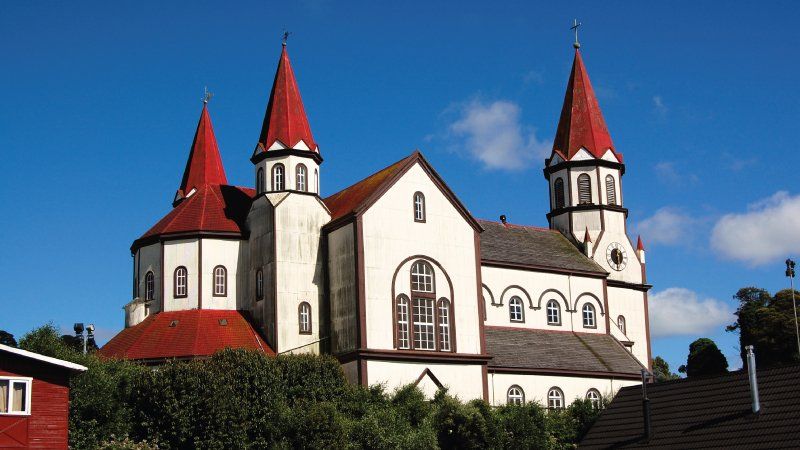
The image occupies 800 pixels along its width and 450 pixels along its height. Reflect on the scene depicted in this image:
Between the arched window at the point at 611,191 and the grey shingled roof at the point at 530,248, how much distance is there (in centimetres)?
368

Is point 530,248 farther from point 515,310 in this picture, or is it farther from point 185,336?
point 185,336

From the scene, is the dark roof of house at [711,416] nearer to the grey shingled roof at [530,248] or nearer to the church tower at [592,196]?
the grey shingled roof at [530,248]

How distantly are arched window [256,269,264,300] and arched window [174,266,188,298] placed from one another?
377cm

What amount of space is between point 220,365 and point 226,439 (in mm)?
3549

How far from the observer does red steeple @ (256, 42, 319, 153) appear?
53.3 m

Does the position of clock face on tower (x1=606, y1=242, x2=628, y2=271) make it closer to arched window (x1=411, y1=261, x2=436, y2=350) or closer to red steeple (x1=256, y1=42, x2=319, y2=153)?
arched window (x1=411, y1=261, x2=436, y2=350)

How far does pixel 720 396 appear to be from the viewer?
33125 mm

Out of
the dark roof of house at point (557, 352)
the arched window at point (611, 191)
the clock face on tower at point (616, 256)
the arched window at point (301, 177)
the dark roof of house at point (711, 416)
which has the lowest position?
the dark roof of house at point (711, 416)

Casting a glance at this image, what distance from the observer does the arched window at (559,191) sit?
64.9 metres

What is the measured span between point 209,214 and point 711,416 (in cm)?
2975

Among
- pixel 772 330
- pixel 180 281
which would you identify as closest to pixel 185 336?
pixel 180 281

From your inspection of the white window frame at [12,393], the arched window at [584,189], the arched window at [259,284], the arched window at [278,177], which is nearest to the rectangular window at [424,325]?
the arched window at [259,284]

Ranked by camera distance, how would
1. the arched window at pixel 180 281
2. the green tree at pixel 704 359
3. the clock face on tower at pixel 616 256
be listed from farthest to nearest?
the green tree at pixel 704 359 → the clock face on tower at pixel 616 256 → the arched window at pixel 180 281

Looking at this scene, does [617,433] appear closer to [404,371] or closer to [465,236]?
[404,371]
